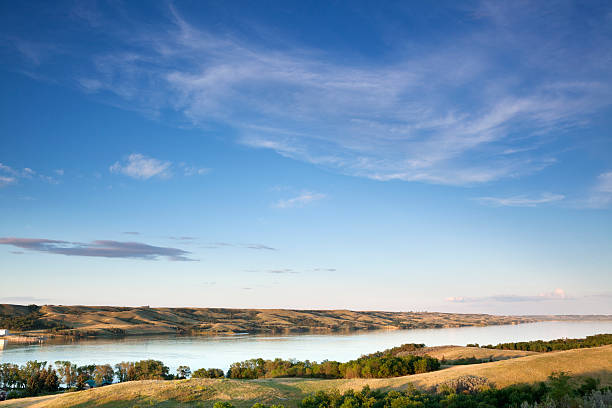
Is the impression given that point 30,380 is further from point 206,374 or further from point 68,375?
point 206,374

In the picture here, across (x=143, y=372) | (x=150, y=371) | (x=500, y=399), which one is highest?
(x=500, y=399)

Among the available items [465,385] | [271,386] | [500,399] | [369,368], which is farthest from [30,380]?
[500,399]

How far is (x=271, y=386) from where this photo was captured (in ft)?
99.5

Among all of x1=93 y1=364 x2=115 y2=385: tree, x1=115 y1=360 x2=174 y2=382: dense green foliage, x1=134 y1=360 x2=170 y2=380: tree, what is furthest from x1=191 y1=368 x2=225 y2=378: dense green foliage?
x1=93 y1=364 x2=115 y2=385: tree

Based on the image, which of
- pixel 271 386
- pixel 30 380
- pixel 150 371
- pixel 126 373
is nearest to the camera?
pixel 271 386

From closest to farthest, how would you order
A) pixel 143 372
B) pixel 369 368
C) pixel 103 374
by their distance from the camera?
1. pixel 369 368
2. pixel 103 374
3. pixel 143 372

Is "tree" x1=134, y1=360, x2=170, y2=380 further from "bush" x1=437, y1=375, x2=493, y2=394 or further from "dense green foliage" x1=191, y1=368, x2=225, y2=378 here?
"bush" x1=437, y1=375, x2=493, y2=394

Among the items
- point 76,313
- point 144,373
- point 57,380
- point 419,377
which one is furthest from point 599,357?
point 76,313

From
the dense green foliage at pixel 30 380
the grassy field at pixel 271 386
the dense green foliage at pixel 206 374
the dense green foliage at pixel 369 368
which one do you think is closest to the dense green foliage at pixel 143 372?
the dense green foliage at pixel 206 374

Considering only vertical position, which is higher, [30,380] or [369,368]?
[369,368]

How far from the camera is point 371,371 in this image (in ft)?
121

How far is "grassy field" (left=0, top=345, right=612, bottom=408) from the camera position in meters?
25.8

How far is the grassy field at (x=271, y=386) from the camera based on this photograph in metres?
25.8

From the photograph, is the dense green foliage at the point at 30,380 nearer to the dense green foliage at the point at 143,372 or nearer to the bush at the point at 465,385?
the dense green foliage at the point at 143,372
